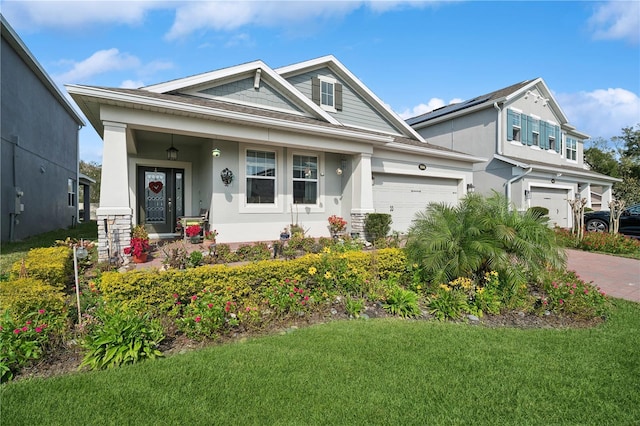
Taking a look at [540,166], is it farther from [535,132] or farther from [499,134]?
[535,132]

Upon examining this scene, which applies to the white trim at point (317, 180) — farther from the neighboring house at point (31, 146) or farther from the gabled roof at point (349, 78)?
the neighboring house at point (31, 146)

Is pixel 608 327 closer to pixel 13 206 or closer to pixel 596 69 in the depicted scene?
pixel 596 69

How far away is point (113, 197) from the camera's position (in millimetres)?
6469

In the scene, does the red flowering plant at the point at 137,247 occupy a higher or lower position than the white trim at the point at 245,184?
lower

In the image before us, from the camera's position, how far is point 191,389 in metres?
2.61

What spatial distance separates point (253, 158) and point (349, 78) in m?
5.78

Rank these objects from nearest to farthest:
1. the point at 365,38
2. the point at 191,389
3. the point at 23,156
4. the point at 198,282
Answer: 1. the point at 191,389
2. the point at 198,282
3. the point at 365,38
4. the point at 23,156

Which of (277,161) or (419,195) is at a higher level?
(277,161)

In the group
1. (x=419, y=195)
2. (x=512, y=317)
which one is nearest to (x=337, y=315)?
(x=512, y=317)

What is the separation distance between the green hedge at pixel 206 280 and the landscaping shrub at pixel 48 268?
145 centimetres

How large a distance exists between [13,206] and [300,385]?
1241 centimetres

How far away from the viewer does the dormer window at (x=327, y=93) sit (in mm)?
11750

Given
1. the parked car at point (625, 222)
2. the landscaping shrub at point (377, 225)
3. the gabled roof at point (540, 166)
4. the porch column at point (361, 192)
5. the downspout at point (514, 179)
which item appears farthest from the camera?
the downspout at point (514, 179)

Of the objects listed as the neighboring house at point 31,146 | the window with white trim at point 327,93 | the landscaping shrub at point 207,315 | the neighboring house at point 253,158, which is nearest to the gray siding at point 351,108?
the neighboring house at point 253,158
